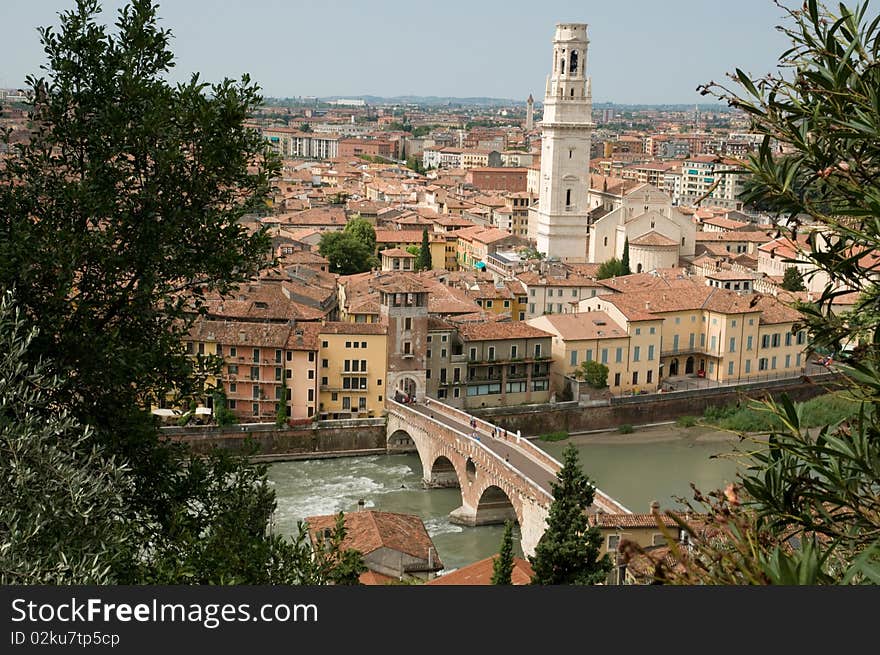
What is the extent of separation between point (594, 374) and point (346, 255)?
33.3 feet

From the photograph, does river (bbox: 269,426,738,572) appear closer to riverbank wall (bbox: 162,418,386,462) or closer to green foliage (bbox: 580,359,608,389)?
riverbank wall (bbox: 162,418,386,462)

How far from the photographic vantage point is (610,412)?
18641mm

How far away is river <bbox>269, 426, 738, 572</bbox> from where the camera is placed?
44.1ft

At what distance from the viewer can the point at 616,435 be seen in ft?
60.4

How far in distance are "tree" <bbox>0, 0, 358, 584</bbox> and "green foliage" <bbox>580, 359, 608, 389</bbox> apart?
14.6 metres

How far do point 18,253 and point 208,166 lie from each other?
757 mm

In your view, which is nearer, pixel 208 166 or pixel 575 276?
pixel 208 166

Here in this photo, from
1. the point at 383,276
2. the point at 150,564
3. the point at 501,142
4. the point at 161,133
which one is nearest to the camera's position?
the point at 150,564

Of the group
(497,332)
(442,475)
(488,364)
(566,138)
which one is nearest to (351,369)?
(488,364)

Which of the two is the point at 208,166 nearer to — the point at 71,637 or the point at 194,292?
the point at 194,292

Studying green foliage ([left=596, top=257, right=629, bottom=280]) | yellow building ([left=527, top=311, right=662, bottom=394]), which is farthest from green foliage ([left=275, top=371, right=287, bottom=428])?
green foliage ([left=596, top=257, right=629, bottom=280])

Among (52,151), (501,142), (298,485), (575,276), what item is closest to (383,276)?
(575,276)

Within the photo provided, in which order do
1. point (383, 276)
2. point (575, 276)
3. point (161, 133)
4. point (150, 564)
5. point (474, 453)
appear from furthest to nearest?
point (575, 276) → point (383, 276) → point (474, 453) → point (161, 133) → point (150, 564)

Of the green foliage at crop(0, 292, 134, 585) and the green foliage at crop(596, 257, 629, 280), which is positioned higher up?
the green foliage at crop(0, 292, 134, 585)
